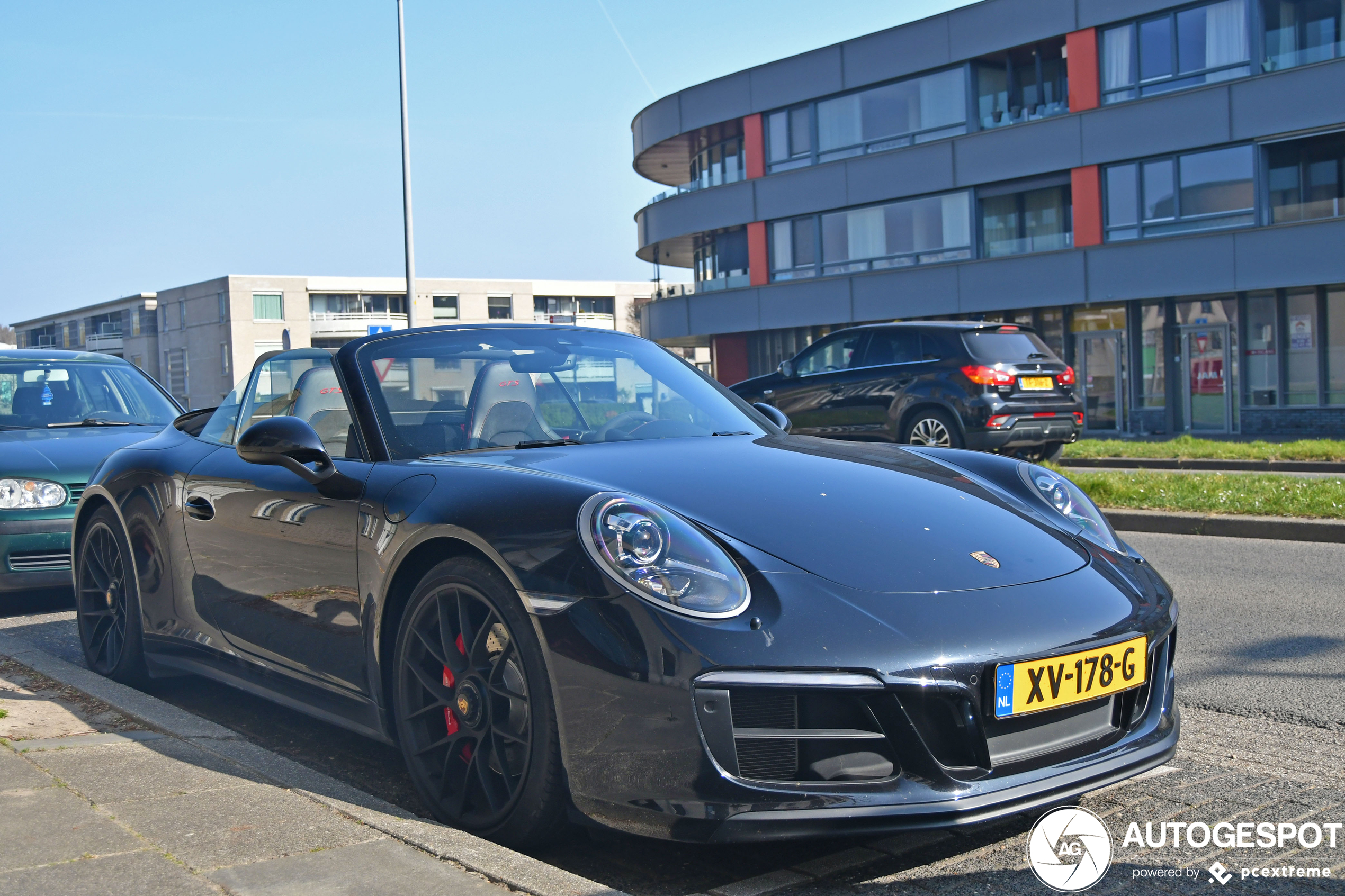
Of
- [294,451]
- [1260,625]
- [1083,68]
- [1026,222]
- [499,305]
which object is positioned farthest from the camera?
[499,305]

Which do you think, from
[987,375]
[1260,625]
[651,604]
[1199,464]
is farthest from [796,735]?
[1199,464]

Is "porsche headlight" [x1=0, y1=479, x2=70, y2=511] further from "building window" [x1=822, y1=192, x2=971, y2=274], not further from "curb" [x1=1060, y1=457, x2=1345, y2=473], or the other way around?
"building window" [x1=822, y1=192, x2=971, y2=274]

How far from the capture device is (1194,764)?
355cm

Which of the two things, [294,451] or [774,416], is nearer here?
[294,451]

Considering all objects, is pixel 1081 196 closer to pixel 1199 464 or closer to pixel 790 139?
pixel 790 139

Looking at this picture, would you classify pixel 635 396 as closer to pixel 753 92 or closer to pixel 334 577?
pixel 334 577

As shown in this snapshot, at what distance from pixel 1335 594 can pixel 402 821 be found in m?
5.33

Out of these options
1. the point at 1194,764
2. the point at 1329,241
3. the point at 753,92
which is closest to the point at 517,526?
the point at 1194,764

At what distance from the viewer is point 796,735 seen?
8.48 ft

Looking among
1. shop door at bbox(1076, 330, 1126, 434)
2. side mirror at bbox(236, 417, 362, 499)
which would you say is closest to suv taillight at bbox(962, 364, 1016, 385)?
side mirror at bbox(236, 417, 362, 499)

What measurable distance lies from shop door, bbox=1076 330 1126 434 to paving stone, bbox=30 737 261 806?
24.6 metres

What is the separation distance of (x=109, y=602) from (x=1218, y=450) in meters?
13.8

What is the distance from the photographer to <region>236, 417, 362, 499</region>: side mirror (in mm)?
3605

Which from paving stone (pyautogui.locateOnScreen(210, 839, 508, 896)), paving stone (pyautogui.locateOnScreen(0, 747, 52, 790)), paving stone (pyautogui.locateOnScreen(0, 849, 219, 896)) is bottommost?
paving stone (pyautogui.locateOnScreen(210, 839, 508, 896))
